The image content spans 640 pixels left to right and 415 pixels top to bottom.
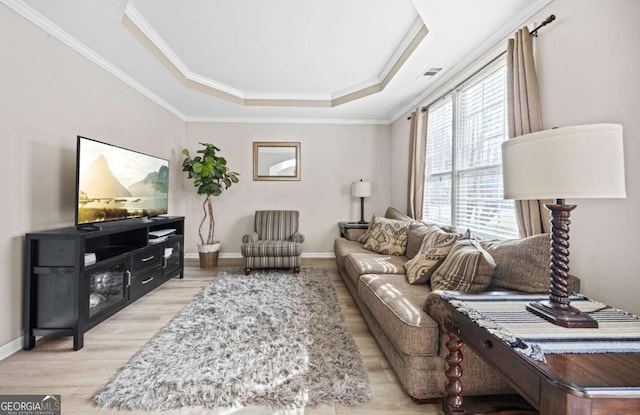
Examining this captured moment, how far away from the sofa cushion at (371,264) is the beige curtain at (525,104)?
44.5 inches

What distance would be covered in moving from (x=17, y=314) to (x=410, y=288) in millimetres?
2966

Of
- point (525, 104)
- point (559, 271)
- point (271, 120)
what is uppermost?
point (271, 120)

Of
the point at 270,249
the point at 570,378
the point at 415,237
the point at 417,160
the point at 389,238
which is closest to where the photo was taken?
the point at 570,378

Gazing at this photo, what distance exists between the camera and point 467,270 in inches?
69.6

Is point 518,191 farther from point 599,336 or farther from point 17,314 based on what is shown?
point 17,314

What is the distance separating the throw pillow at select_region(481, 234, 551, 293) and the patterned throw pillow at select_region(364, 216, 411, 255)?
60.0 inches

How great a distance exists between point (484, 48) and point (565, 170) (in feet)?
6.90

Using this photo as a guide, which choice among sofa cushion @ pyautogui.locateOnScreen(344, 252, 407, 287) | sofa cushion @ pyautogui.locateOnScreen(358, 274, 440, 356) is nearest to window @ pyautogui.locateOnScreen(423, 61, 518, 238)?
sofa cushion @ pyautogui.locateOnScreen(344, 252, 407, 287)

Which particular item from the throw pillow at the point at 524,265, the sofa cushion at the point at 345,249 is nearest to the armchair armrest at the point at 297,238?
the sofa cushion at the point at 345,249

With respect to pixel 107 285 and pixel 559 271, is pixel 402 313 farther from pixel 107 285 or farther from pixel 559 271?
pixel 107 285

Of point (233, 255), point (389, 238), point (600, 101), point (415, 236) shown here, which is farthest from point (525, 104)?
point (233, 255)

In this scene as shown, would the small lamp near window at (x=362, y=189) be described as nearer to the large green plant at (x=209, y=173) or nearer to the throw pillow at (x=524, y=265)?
the large green plant at (x=209, y=173)

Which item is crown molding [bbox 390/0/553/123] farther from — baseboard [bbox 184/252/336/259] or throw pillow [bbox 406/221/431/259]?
baseboard [bbox 184/252/336/259]

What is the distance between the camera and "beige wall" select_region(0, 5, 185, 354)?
2.01m
